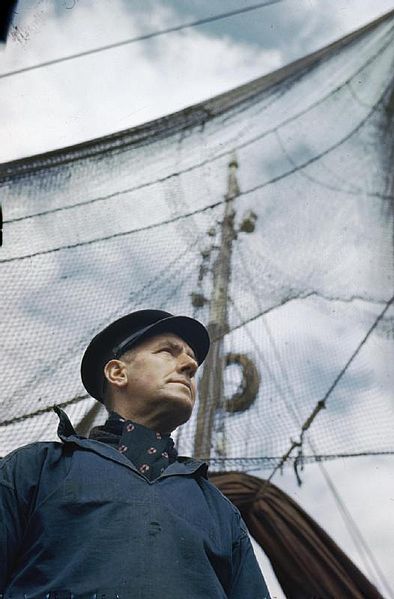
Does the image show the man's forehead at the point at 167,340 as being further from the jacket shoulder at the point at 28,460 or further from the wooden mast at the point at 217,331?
the wooden mast at the point at 217,331

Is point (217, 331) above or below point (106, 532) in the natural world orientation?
above

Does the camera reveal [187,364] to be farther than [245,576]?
Yes

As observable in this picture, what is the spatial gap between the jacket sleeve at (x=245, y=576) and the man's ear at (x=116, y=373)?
1.47ft

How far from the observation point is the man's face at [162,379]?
1.48m

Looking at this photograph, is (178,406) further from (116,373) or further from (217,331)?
(217,331)

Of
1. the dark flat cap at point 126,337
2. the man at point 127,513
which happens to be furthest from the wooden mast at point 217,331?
the man at point 127,513

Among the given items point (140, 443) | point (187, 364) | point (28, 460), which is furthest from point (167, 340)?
point (28, 460)

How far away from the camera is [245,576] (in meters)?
1.34

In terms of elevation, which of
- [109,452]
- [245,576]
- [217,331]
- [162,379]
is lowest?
[245,576]

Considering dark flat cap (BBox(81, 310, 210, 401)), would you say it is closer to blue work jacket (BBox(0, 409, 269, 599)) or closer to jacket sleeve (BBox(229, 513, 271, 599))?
blue work jacket (BBox(0, 409, 269, 599))

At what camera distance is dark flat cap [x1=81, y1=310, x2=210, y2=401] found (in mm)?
1685

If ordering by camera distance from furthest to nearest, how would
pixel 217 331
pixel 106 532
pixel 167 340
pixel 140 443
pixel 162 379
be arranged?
pixel 217 331 → pixel 167 340 → pixel 162 379 → pixel 140 443 → pixel 106 532

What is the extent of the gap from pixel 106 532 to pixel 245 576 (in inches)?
15.0

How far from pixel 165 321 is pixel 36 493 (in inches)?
23.5
